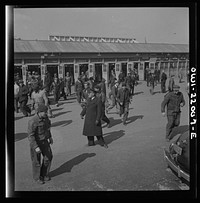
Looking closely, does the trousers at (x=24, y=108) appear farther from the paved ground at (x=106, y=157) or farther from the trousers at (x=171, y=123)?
the trousers at (x=171, y=123)

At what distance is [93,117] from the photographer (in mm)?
5047

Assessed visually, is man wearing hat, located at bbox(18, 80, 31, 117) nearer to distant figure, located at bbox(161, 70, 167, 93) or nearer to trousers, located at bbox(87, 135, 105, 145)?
trousers, located at bbox(87, 135, 105, 145)

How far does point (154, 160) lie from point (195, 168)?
77cm

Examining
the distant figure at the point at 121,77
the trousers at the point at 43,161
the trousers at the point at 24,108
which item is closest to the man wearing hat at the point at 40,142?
the trousers at the point at 43,161

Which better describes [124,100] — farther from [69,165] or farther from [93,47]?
[69,165]

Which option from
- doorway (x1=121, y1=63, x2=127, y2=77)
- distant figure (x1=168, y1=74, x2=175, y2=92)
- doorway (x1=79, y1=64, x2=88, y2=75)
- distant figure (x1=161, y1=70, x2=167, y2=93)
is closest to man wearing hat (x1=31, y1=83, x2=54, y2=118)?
doorway (x1=79, y1=64, x2=88, y2=75)

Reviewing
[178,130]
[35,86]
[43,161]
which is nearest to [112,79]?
[35,86]

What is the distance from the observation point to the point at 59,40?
488cm

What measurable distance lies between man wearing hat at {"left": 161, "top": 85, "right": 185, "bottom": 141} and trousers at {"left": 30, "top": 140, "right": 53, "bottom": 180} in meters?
2.63

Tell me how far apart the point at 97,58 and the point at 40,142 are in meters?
2.40

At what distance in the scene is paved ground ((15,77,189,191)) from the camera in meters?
4.27

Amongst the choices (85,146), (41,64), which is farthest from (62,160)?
(41,64)
